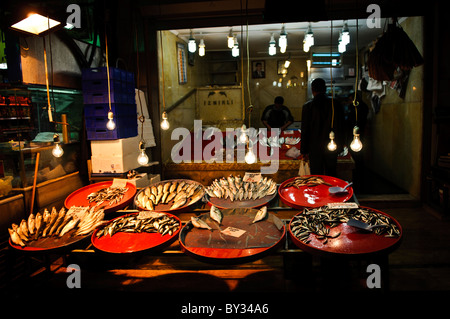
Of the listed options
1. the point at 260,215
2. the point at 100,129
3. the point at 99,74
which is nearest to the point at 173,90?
the point at 99,74

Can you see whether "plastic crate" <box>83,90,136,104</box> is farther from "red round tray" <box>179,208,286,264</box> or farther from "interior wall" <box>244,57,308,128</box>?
"interior wall" <box>244,57,308,128</box>

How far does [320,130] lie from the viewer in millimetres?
5777

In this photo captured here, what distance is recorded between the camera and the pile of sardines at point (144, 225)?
3006 millimetres

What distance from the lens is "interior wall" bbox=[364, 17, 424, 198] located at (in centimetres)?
668

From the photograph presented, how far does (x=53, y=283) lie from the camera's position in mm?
4133

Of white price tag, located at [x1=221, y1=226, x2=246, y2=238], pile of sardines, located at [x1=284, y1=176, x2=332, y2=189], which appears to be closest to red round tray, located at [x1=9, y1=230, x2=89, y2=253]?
white price tag, located at [x1=221, y1=226, x2=246, y2=238]

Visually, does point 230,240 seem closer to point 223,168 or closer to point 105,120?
point 105,120

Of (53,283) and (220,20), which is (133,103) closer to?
(220,20)

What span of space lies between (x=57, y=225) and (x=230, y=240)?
1877 mm

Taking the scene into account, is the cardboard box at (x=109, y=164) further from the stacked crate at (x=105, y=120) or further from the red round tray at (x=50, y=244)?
the red round tray at (x=50, y=244)

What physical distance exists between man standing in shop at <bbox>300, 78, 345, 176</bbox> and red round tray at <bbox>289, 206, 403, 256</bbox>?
3.19m

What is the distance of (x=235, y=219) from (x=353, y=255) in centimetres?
128

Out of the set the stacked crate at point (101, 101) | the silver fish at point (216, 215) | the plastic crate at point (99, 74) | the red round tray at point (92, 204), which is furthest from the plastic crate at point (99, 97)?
the silver fish at point (216, 215)

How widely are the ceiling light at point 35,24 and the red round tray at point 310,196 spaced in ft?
12.6
